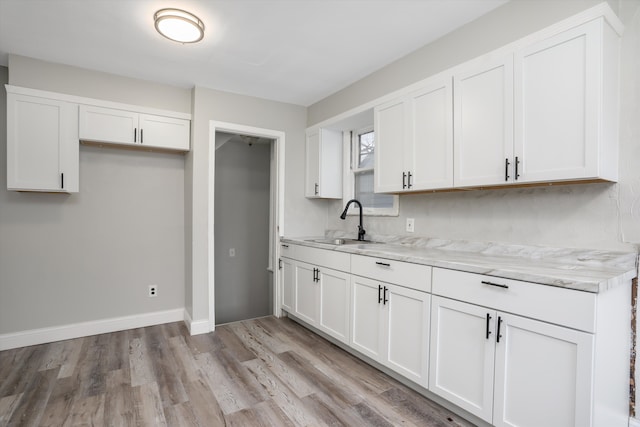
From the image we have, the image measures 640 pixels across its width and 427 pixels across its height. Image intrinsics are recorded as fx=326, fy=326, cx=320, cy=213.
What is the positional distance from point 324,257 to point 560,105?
196cm

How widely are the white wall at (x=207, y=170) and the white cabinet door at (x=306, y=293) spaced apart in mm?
635

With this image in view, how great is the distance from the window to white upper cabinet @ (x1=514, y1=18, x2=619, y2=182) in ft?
4.85

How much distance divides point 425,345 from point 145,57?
3058mm

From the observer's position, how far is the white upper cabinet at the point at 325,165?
3604mm

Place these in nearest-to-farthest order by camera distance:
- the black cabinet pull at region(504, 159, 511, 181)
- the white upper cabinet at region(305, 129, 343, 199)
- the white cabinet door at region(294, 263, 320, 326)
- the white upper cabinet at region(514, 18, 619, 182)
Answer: the white upper cabinet at region(514, 18, 619, 182), the black cabinet pull at region(504, 159, 511, 181), the white cabinet door at region(294, 263, 320, 326), the white upper cabinet at region(305, 129, 343, 199)

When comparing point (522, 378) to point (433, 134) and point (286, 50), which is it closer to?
point (433, 134)

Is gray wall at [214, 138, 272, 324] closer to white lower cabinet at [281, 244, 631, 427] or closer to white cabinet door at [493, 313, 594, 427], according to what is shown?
white lower cabinet at [281, 244, 631, 427]

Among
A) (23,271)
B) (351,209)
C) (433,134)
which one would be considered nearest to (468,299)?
(433,134)

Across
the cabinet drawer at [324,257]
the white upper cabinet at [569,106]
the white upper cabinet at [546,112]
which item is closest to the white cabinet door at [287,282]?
the cabinet drawer at [324,257]

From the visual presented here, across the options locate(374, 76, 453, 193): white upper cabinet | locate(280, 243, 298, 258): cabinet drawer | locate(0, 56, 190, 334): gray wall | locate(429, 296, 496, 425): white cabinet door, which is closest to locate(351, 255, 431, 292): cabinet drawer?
locate(429, 296, 496, 425): white cabinet door

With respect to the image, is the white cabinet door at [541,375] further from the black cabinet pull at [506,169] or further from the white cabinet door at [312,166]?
the white cabinet door at [312,166]

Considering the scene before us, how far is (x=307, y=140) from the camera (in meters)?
3.85

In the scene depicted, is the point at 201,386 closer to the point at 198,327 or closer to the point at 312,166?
the point at 198,327

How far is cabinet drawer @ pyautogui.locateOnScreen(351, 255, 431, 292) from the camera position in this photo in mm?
1990
